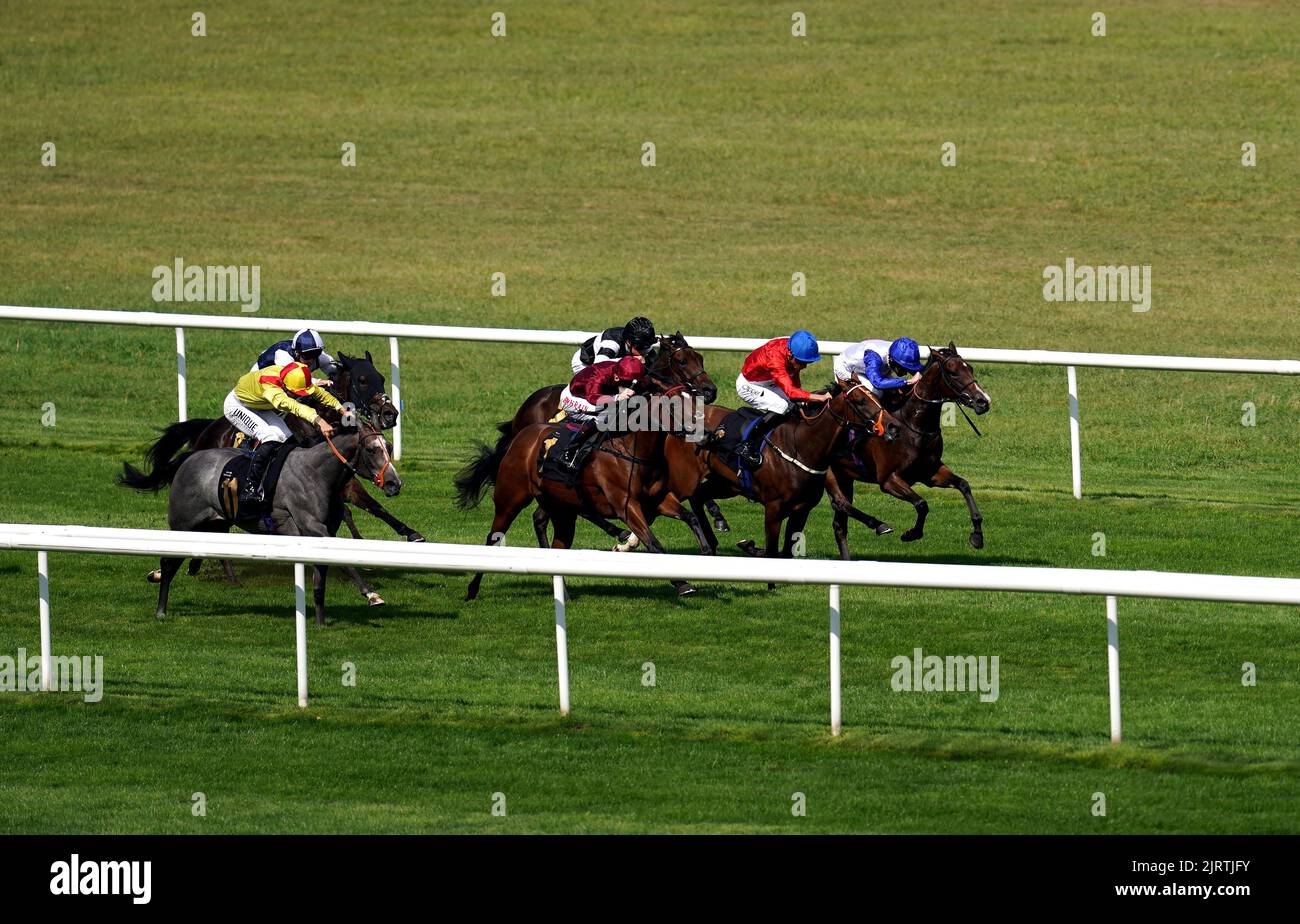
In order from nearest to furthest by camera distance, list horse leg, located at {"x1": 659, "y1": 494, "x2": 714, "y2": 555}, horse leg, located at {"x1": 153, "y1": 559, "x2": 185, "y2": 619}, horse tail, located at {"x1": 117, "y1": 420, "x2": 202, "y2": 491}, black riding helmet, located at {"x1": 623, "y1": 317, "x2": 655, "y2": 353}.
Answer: horse leg, located at {"x1": 153, "y1": 559, "x2": 185, "y2": 619}
horse leg, located at {"x1": 659, "y1": 494, "x2": 714, "y2": 555}
black riding helmet, located at {"x1": 623, "y1": 317, "x2": 655, "y2": 353}
horse tail, located at {"x1": 117, "y1": 420, "x2": 202, "y2": 491}

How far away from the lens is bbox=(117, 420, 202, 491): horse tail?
12.8 metres

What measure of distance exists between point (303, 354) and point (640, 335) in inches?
78.5

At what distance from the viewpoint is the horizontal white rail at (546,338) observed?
47.1 feet

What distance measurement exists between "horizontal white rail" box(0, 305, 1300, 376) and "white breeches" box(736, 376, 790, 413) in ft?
3.33

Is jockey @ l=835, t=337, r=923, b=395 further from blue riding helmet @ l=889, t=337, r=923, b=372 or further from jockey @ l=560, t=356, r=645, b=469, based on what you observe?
jockey @ l=560, t=356, r=645, b=469

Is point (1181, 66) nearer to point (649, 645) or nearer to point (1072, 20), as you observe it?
point (1072, 20)

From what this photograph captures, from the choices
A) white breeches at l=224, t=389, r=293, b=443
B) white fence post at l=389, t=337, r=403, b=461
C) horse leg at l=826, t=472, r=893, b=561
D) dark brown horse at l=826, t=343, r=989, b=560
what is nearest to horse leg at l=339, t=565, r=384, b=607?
white breeches at l=224, t=389, r=293, b=443

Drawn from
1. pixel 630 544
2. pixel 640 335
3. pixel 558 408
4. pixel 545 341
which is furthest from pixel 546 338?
pixel 630 544

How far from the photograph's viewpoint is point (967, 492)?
43.8 feet

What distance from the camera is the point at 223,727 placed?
905cm

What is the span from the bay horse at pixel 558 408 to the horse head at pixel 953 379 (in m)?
1.30

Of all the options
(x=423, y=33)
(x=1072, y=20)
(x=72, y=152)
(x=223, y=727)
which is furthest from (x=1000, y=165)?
(x=223, y=727)

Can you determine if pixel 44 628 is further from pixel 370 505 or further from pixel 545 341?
pixel 545 341

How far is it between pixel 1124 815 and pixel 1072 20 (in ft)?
86.0
